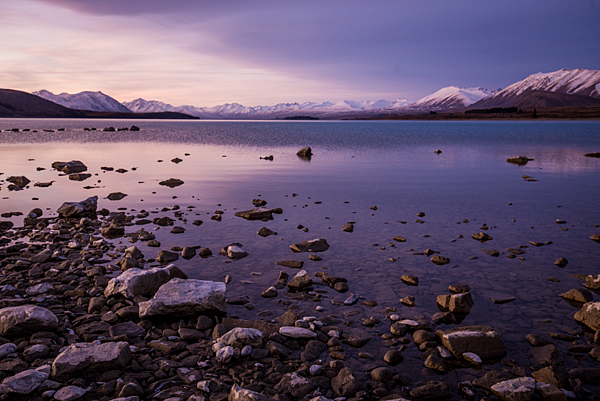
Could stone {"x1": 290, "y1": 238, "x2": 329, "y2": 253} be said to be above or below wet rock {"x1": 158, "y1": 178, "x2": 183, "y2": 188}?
below

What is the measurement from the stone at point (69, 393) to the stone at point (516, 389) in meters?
7.64

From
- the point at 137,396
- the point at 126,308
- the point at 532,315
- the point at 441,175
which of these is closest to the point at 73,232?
the point at 126,308

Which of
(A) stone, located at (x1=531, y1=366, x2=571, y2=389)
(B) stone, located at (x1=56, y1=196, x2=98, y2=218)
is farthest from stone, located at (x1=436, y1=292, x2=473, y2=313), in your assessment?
(B) stone, located at (x1=56, y1=196, x2=98, y2=218)

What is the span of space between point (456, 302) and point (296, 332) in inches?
179

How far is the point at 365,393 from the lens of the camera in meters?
7.50

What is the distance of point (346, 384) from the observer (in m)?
7.68

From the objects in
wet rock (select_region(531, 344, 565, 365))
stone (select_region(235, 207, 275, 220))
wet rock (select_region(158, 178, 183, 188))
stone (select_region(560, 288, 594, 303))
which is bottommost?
wet rock (select_region(531, 344, 565, 365))

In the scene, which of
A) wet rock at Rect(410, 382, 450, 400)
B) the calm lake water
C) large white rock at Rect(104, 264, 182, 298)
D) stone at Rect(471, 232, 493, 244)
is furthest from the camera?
stone at Rect(471, 232, 493, 244)

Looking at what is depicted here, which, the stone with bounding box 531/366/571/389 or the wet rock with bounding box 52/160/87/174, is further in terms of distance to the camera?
the wet rock with bounding box 52/160/87/174

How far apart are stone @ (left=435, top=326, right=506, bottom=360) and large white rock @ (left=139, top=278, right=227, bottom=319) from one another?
5.66 m

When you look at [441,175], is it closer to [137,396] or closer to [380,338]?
[380,338]

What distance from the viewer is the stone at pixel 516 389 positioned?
23.9ft

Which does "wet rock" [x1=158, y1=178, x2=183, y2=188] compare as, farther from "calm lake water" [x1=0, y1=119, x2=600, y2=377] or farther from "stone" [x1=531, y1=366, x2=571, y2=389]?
"stone" [x1=531, y1=366, x2=571, y2=389]

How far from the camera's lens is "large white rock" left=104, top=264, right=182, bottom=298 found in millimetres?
11250
